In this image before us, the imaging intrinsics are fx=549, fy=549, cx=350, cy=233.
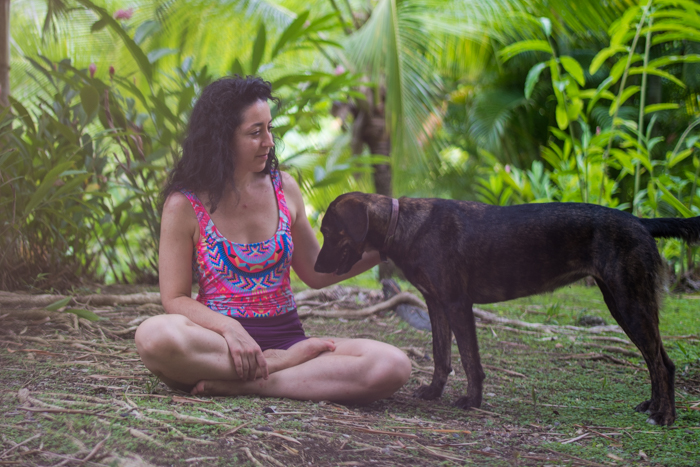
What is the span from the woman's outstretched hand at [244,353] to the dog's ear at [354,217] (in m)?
0.73

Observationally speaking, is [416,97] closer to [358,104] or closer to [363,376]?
[358,104]

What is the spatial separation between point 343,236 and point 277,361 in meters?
0.70

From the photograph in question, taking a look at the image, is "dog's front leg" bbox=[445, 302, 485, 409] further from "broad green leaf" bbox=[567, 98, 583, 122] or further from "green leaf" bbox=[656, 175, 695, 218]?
"broad green leaf" bbox=[567, 98, 583, 122]

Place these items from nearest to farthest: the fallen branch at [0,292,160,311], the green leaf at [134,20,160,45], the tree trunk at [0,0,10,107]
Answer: the fallen branch at [0,292,160,311]
the tree trunk at [0,0,10,107]
the green leaf at [134,20,160,45]

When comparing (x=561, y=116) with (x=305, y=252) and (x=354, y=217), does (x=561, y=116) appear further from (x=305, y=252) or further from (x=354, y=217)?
(x=305, y=252)

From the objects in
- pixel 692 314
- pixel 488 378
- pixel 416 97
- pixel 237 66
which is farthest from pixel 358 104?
pixel 488 378

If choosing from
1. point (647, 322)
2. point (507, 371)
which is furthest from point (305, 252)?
point (647, 322)

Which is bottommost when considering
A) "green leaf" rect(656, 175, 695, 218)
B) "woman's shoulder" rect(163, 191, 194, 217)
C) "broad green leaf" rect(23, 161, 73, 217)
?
"green leaf" rect(656, 175, 695, 218)

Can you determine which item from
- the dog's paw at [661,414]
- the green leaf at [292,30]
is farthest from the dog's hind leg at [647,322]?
the green leaf at [292,30]

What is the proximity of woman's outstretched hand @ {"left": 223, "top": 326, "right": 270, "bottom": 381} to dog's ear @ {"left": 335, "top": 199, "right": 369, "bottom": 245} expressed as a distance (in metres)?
0.73

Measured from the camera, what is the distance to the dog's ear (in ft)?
8.54

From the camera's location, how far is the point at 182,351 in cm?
208

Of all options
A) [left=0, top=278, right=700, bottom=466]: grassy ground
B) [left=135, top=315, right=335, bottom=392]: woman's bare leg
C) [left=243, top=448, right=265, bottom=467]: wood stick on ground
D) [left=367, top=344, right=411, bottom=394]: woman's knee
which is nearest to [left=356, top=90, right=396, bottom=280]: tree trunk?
[left=0, top=278, right=700, bottom=466]: grassy ground

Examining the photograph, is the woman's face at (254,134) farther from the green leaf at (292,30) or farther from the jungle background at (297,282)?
the green leaf at (292,30)
